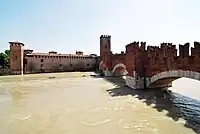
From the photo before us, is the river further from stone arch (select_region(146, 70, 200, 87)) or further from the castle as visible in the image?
the castle

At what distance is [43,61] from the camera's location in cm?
4391

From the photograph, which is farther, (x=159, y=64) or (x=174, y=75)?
(x=159, y=64)

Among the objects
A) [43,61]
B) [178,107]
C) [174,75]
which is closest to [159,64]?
[174,75]

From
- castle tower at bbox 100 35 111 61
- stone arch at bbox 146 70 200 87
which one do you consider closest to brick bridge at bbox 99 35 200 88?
stone arch at bbox 146 70 200 87

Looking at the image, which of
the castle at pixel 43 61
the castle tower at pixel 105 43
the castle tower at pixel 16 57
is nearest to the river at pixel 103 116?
the castle tower at pixel 16 57

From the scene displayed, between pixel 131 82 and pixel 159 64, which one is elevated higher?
pixel 159 64

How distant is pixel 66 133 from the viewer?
24.3 feet

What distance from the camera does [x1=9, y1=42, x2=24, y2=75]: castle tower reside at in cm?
3841

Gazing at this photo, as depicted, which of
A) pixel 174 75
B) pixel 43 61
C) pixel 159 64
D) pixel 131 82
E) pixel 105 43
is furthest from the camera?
pixel 105 43

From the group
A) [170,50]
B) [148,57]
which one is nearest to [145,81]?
[148,57]

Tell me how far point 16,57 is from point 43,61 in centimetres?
644

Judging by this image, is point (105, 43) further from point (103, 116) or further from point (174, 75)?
point (103, 116)

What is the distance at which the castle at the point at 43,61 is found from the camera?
38.7 metres

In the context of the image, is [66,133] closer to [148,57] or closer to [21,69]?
[148,57]
